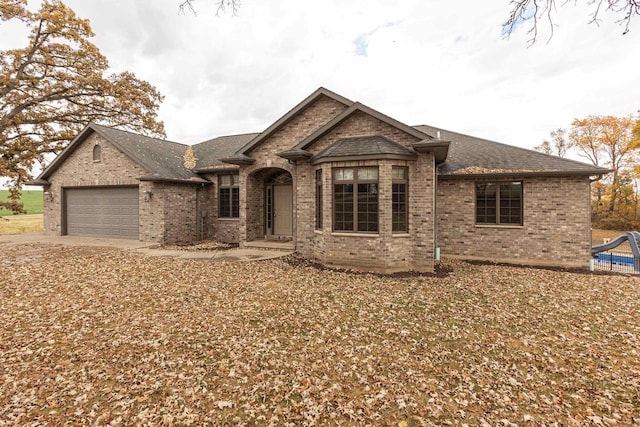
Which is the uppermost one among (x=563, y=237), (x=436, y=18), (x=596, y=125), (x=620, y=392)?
(x=596, y=125)

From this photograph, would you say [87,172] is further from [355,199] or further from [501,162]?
[501,162]

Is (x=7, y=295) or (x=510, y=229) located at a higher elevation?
(x=510, y=229)

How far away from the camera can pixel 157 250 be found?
41.0 ft

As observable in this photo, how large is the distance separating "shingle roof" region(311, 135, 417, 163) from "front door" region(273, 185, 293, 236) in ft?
13.8

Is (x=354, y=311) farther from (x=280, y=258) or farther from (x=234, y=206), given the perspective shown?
(x=234, y=206)

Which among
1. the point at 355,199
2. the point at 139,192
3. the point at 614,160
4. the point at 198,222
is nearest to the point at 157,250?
the point at 198,222

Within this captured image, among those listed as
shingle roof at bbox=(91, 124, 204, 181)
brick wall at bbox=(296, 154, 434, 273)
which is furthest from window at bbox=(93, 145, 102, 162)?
brick wall at bbox=(296, 154, 434, 273)

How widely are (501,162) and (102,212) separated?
65.3ft

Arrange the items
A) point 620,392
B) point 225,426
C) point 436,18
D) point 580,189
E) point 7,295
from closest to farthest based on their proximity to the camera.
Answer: point 225,426
point 620,392
point 7,295
point 436,18
point 580,189

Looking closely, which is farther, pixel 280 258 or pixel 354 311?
pixel 280 258

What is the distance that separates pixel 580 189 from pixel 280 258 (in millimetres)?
11462

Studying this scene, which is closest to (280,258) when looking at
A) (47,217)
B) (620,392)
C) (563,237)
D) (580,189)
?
(620,392)

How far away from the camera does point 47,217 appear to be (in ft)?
54.6

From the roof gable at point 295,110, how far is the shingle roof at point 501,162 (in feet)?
17.4
